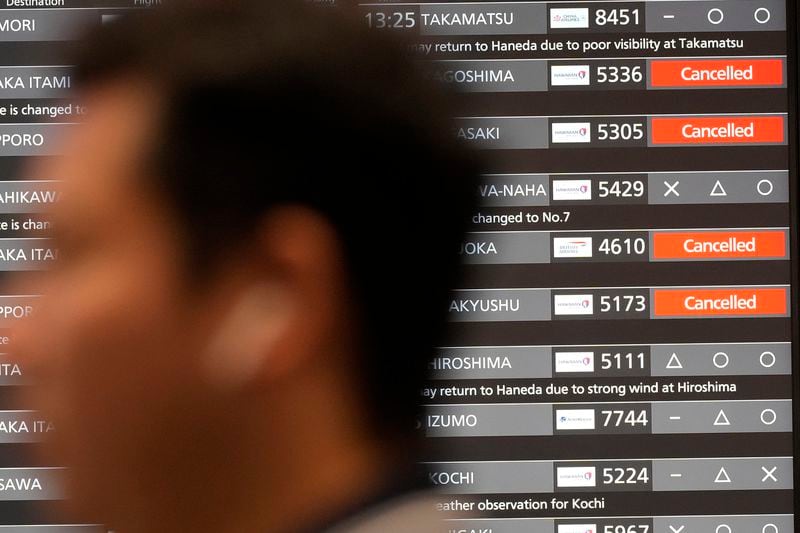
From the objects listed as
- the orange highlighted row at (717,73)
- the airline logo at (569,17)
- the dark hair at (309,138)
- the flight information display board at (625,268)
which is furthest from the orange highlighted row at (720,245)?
the dark hair at (309,138)

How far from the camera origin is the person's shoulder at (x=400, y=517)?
20.2 inches

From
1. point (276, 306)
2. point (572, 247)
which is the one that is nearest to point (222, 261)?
point (276, 306)

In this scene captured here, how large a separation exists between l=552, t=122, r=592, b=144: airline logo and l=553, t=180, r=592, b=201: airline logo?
63 millimetres

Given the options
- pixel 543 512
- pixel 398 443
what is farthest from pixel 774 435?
pixel 398 443

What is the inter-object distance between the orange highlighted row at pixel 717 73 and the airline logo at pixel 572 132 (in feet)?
0.42

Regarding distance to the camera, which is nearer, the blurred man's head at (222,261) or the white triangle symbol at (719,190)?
the blurred man's head at (222,261)

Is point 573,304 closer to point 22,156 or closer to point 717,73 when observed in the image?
point 717,73

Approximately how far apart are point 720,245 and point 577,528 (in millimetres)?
491

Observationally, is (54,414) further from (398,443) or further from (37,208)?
(37,208)

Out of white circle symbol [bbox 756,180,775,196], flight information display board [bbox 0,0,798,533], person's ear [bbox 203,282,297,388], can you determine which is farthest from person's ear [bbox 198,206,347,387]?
white circle symbol [bbox 756,180,775,196]

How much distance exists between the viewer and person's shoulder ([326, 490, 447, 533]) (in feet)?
1.69

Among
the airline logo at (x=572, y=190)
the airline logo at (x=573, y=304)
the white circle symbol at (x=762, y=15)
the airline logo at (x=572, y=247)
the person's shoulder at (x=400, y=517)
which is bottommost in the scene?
the person's shoulder at (x=400, y=517)

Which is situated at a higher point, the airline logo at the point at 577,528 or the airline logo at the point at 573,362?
the airline logo at the point at 573,362

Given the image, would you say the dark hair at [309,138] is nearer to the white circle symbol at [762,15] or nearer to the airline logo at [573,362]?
the airline logo at [573,362]
